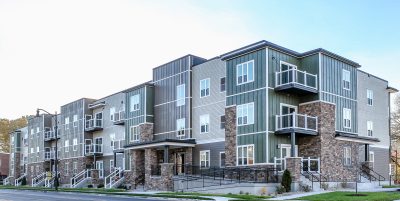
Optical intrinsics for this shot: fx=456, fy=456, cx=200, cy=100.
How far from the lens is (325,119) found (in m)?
34.2

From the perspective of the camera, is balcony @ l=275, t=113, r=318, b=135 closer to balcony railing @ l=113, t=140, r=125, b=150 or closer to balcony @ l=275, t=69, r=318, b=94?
balcony @ l=275, t=69, r=318, b=94

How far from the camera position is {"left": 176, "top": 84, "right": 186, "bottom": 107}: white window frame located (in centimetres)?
4267

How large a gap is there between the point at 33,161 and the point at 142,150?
39389 mm

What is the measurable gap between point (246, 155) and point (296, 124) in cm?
436

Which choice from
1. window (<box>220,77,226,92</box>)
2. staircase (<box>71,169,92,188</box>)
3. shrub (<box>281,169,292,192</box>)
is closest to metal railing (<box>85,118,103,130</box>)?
staircase (<box>71,169,92,188</box>)

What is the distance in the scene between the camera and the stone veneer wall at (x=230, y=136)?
1380 inches

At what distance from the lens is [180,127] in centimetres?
4284

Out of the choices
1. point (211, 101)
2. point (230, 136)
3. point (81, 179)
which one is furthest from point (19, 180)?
point (230, 136)

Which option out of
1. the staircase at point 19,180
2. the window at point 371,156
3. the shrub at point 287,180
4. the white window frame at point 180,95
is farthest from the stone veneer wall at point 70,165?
the shrub at point 287,180

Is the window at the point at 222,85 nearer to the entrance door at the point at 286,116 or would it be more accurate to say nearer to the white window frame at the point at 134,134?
the entrance door at the point at 286,116

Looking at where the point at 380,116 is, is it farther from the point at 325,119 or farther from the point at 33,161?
the point at 33,161

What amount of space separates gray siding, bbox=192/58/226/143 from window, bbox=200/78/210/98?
27 cm

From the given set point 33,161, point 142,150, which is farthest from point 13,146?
point 142,150

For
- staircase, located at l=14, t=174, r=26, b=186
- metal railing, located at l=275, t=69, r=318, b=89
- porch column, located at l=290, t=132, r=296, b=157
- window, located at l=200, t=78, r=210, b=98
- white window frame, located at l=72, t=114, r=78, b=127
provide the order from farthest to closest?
staircase, located at l=14, t=174, r=26, b=186 < white window frame, located at l=72, t=114, r=78, b=127 < window, located at l=200, t=78, r=210, b=98 < metal railing, located at l=275, t=69, r=318, b=89 < porch column, located at l=290, t=132, r=296, b=157
